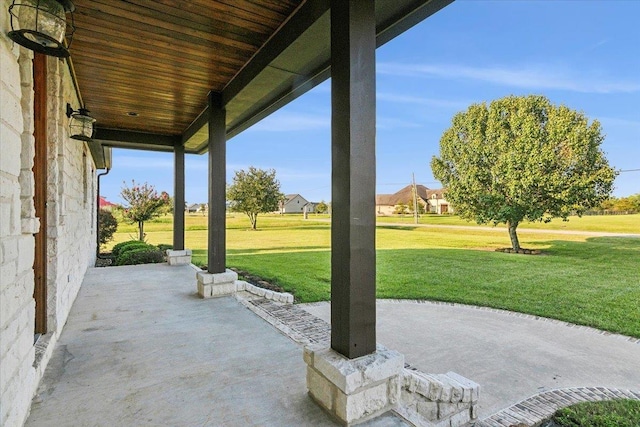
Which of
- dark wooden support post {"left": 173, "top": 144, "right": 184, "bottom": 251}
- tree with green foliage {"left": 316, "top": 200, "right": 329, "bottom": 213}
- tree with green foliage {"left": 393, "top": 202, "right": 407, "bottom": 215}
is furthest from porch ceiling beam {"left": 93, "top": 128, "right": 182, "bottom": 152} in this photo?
tree with green foliage {"left": 316, "top": 200, "right": 329, "bottom": 213}

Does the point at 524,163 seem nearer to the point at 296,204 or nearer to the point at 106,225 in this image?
the point at 106,225

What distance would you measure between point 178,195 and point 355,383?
20.7 ft

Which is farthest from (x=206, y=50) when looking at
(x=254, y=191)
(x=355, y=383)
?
(x=254, y=191)

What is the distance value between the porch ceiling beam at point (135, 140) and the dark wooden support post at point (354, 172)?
5.88 meters

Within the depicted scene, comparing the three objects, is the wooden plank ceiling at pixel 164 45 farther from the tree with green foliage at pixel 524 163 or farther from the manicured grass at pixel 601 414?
the tree with green foliage at pixel 524 163

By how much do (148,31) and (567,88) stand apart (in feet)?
63.8

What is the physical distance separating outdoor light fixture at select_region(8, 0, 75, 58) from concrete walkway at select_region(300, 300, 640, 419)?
379cm

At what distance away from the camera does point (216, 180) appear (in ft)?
14.3

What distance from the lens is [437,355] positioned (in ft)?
12.7

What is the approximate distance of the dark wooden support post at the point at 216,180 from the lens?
435 centimetres

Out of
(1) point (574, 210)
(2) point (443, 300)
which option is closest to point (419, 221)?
(1) point (574, 210)

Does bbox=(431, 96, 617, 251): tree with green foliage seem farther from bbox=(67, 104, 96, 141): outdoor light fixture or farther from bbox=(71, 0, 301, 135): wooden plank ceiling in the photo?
bbox=(67, 104, 96, 141): outdoor light fixture

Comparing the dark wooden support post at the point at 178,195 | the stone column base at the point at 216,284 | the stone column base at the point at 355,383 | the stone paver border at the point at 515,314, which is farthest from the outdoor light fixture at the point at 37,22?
the dark wooden support post at the point at 178,195

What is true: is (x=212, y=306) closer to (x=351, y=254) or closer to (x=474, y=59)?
(x=351, y=254)
